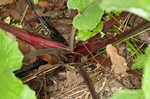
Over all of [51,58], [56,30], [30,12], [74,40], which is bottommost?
[51,58]

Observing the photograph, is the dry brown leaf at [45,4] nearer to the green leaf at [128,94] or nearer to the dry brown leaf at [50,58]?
the dry brown leaf at [50,58]

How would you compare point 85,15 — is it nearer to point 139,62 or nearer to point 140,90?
point 139,62

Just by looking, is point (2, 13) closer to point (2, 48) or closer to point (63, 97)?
point (2, 48)

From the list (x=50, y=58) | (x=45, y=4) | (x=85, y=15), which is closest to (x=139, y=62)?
(x=85, y=15)

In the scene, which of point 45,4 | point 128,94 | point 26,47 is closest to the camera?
point 128,94

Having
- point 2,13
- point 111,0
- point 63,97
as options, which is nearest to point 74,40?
point 63,97
